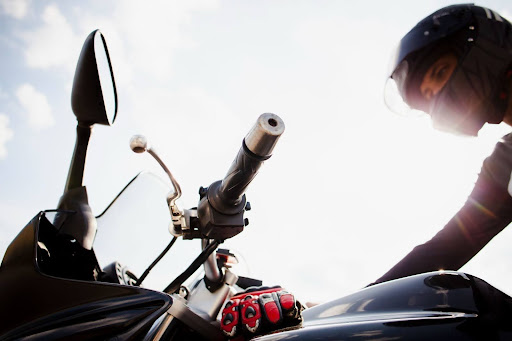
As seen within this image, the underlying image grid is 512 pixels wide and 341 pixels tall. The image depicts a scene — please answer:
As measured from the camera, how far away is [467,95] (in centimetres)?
255

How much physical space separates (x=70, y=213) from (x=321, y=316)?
889mm

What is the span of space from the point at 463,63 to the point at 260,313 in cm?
264

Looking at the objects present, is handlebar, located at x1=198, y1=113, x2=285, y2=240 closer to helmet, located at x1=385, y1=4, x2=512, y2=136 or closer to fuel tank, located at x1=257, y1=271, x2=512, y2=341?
fuel tank, located at x1=257, y1=271, x2=512, y2=341

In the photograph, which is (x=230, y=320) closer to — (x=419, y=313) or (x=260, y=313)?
(x=260, y=313)

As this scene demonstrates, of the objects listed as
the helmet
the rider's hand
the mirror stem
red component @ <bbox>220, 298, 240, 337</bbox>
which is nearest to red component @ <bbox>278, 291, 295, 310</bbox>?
the rider's hand

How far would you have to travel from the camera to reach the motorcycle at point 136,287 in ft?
2.56

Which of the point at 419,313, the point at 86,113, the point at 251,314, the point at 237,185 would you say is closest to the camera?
the point at 419,313

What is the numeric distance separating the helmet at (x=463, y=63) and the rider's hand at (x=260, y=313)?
233cm

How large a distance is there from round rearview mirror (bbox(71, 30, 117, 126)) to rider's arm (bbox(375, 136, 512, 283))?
78.4 inches

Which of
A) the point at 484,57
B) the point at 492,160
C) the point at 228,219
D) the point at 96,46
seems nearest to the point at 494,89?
the point at 484,57

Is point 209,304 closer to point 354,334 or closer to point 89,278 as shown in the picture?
point 89,278

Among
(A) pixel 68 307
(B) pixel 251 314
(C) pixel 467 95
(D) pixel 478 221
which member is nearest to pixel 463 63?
(C) pixel 467 95

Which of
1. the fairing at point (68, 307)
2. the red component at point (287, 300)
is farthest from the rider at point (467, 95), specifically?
the fairing at point (68, 307)

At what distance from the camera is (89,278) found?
3.62ft
